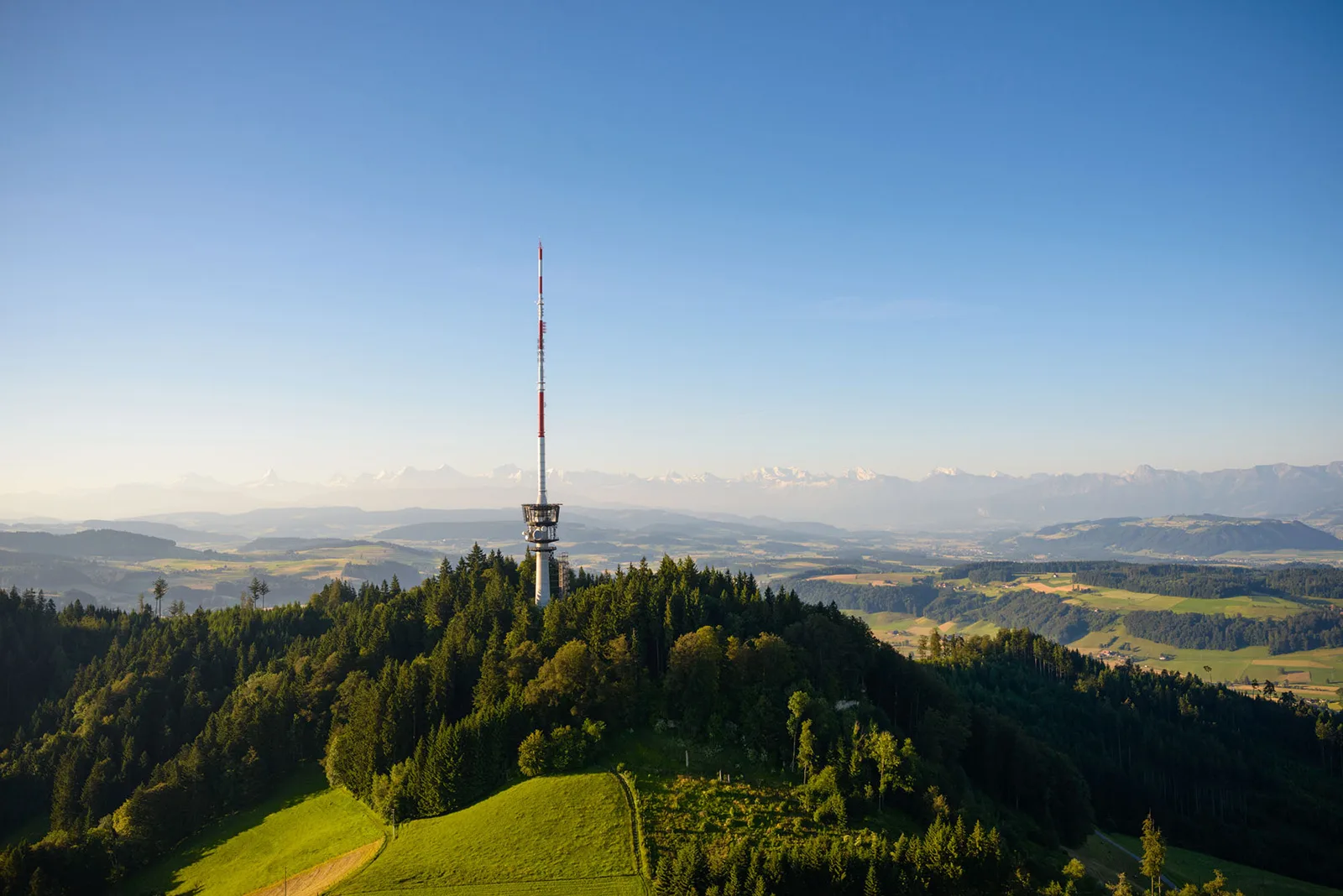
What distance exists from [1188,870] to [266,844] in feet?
398

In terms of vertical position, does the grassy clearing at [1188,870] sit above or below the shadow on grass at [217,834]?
below

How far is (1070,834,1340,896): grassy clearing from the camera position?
313ft

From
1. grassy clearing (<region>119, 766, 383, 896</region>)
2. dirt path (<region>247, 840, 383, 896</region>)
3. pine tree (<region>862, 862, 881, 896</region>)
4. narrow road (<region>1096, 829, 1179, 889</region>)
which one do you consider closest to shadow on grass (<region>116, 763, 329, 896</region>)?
grassy clearing (<region>119, 766, 383, 896</region>)

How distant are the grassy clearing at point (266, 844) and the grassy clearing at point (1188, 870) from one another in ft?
282

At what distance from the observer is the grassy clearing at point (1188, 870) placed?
9550cm

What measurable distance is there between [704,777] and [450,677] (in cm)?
4021

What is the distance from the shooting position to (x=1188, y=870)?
349 feet

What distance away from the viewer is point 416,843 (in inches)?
2968

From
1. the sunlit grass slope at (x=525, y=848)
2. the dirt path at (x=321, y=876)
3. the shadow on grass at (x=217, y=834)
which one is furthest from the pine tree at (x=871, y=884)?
the shadow on grass at (x=217, y=834)

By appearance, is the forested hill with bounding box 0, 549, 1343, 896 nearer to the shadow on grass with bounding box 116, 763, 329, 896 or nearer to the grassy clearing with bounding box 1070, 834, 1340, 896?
the shadow on grass with bounding box 116, 763, 329, 896

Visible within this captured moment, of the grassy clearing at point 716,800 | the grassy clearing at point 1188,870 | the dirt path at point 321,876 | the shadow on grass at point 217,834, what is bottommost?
the grassy clearing at point 1188,870


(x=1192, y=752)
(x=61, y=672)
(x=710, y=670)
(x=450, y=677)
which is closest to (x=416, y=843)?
(x=450, y=677)

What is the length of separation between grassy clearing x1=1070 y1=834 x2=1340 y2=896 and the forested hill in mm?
4829

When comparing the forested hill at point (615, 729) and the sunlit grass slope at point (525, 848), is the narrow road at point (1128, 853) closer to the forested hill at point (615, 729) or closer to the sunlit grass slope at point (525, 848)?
the forested hill at point (615, 729)
